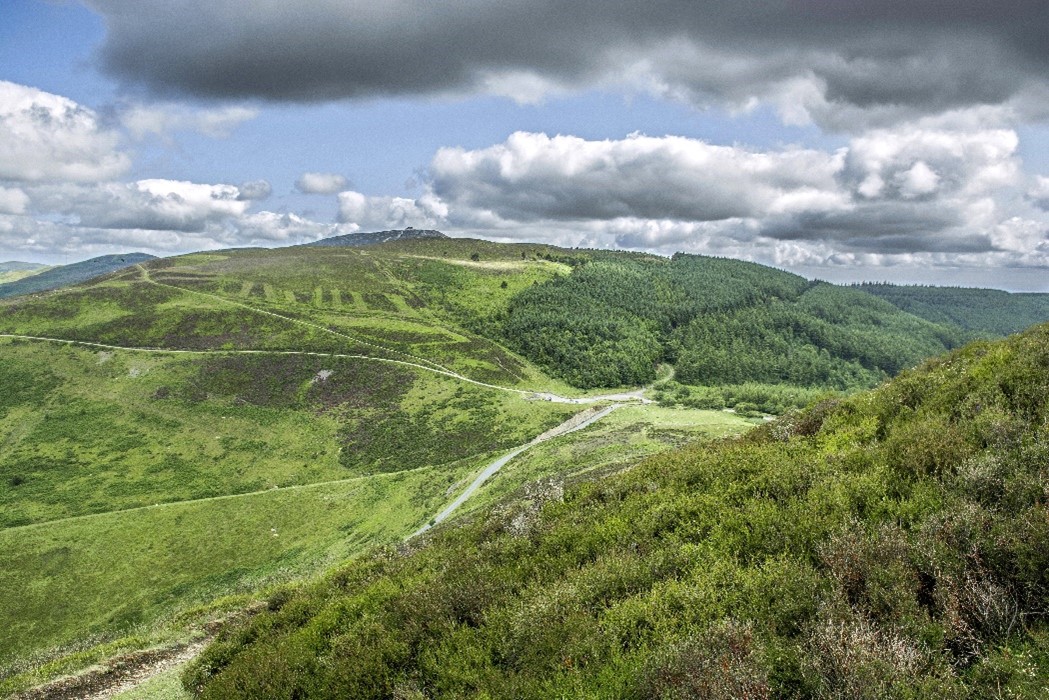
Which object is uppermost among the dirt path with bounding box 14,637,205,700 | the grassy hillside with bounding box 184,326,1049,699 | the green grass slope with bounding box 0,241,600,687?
the grassy hillside with bounding box 184,326,1049,699

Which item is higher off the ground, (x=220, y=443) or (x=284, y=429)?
(x=284, y=429)

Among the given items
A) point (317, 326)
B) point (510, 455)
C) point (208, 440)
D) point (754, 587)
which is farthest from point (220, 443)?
point (754, 587)

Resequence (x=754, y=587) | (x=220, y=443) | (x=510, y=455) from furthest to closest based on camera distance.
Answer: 1. (x=220, y=443)
2. (x=510, y=455)
3. (x=754, y=587)

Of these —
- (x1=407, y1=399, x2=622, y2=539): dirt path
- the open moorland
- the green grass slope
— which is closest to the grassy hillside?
the open moorland

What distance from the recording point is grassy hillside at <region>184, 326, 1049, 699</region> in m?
5.76

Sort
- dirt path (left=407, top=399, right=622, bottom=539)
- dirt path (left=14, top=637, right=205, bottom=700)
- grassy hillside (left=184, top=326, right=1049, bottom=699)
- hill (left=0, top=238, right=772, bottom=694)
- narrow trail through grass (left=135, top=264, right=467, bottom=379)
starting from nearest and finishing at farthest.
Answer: grassy hillside (left=184, top=326, right=1049, bottom=699) → dirt path (left=14, top=637, right=205, bottom=700) → hill (left=0, top=238, right=772, bottom=694) → dirt path (left=407, top=399, right=622, bottom=539) → narrow trail through grass (left=135, top=264, right=467, bottom=379)

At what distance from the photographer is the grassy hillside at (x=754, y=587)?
5758 millimetres

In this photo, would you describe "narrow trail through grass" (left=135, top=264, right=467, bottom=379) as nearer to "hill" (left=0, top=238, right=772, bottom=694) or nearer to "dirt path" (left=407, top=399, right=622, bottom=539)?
"hill" (left=0, top=238, right=772, bottom=694)

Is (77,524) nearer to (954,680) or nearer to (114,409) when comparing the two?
(114,409)

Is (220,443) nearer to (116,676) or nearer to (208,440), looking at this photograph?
(208,440)

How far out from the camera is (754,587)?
7469 millimetres

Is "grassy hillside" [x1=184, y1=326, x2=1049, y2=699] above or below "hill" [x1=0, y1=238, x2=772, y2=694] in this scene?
above

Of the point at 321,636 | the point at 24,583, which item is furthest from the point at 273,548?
the point at 321,636

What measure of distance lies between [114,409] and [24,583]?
53.4 m
